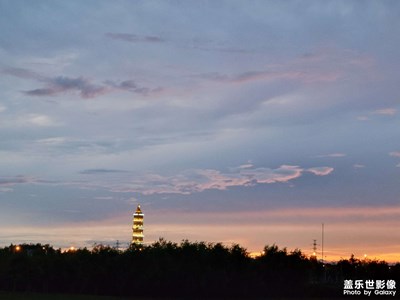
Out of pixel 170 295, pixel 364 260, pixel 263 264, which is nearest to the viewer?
pixel 170 295

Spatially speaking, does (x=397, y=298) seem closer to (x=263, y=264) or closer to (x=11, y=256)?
(x=263, y=264)

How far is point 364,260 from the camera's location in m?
154

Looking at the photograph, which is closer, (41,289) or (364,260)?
(41,289)

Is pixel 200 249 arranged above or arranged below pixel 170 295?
above

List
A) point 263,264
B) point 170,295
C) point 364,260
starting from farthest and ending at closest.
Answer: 1. point 364,260
2. point 263,264
3. point 170,295

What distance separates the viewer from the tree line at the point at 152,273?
Answer: 10412cm

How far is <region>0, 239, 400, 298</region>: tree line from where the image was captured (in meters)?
104

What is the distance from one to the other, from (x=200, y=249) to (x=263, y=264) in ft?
37.0

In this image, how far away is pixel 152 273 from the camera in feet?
341

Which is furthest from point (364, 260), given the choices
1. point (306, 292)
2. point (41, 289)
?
point (41, 289)

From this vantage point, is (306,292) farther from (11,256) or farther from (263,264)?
(11,256)

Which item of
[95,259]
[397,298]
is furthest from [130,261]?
[397,298]

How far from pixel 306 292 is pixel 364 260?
46.2 meters

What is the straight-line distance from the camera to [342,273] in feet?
516
